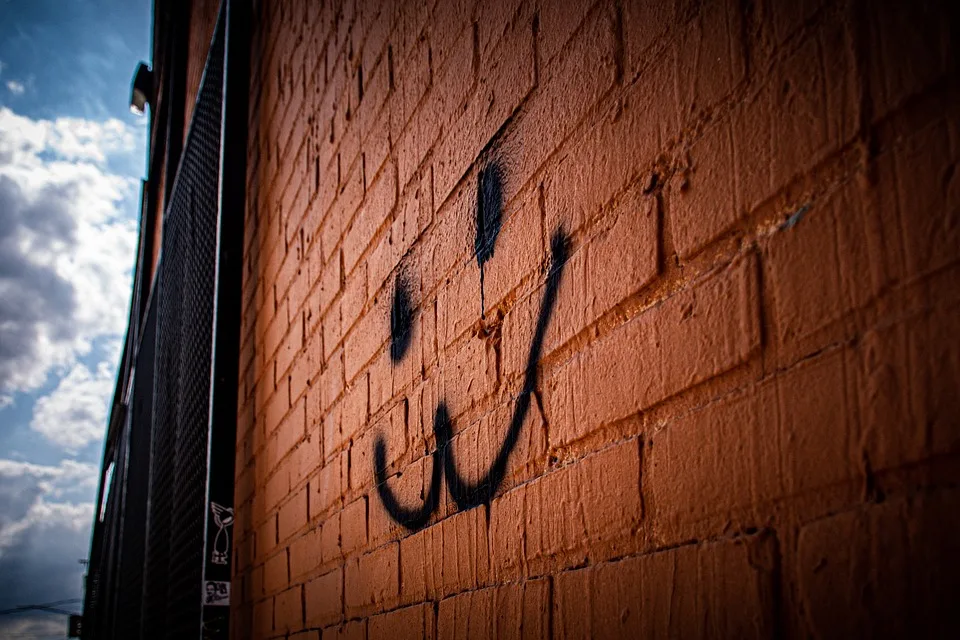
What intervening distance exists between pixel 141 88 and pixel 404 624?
27.3 feet

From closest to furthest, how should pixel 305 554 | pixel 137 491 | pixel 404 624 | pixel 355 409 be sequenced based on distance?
1. pixel 404 624
2. pixel 355 409
3. pixel 305 554
4. pixel 137 491

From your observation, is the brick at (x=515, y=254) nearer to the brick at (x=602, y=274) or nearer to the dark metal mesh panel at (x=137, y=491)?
the brick at (x=602, y=274)

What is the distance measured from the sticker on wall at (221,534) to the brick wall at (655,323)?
43.4 inches

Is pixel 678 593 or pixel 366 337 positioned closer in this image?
pixel 678 593

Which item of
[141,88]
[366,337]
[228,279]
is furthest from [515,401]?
[141,88]

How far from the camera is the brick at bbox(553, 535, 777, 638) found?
0.60 metres

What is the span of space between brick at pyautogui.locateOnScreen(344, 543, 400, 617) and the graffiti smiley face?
90mm

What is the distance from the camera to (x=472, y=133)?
1.16m

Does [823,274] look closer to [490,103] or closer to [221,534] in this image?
[490,103]

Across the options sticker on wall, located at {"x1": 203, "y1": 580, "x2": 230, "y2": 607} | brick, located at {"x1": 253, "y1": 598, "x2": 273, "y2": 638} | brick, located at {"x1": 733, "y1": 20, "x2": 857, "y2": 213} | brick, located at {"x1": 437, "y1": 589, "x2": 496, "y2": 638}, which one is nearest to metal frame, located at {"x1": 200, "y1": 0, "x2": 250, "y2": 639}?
sticker on wall, located at {"x1": 203, "y1": 580, "x2": 230, "y2": 607}

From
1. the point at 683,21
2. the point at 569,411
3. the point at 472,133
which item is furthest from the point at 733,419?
the point at 472,133

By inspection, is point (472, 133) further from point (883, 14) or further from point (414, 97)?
point (883, 14)

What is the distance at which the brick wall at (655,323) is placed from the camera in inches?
20.1

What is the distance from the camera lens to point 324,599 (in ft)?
5.61
